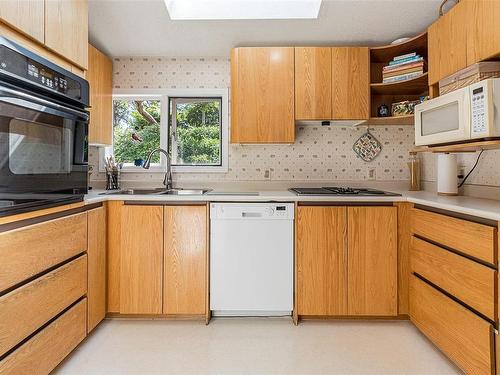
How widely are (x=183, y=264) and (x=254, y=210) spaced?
615 mm

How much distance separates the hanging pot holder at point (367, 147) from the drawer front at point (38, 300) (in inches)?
90.4

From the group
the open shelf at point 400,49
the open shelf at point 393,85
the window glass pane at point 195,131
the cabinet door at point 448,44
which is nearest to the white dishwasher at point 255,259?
the window glass pane at point 195,131

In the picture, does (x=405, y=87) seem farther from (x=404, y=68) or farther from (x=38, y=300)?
(x=38, y=300)

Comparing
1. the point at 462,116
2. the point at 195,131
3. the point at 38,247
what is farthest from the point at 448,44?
the point at 38,247

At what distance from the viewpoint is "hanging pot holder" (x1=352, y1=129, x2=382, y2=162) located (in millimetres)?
2729

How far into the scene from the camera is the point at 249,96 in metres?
2.44

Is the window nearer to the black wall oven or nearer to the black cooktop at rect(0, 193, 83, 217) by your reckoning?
the black wall oven

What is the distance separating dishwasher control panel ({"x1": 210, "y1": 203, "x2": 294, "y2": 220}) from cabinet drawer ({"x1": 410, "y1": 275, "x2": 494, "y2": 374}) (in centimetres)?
94

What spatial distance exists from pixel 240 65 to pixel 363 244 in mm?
1654

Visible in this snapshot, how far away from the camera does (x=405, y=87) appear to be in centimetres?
246

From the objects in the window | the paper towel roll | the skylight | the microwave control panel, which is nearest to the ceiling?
the skylight

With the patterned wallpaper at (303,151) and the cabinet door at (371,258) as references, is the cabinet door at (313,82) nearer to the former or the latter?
the patterned wallpaper at (303,151)

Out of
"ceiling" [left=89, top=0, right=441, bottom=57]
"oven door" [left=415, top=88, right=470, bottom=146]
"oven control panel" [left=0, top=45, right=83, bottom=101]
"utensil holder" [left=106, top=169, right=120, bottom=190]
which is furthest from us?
"utensil holder" [left=106, top=169, right=120, bottom=190]

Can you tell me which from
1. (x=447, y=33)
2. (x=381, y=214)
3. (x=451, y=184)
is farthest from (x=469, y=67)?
(x=381, y=214)
